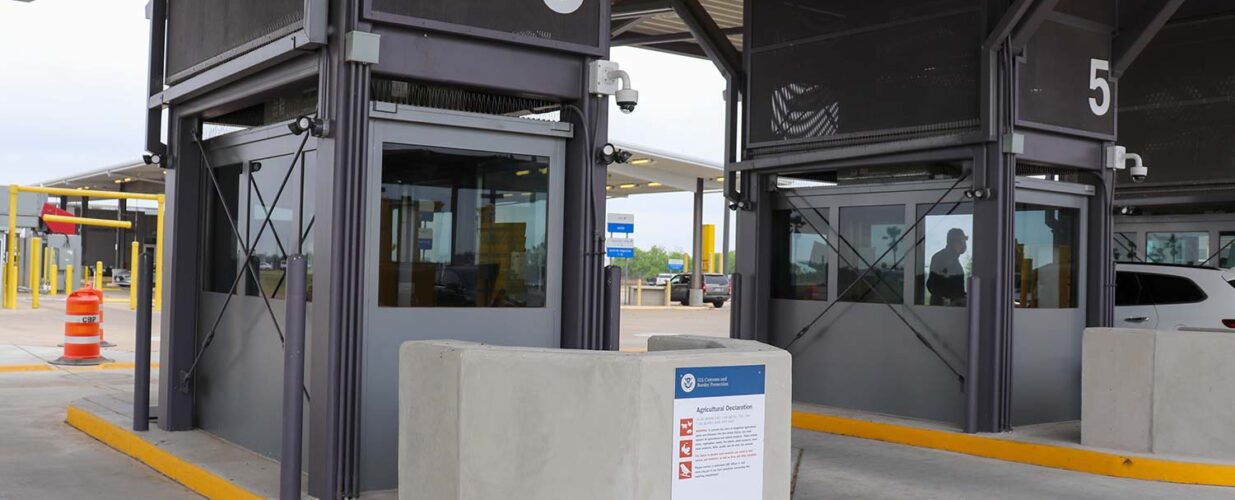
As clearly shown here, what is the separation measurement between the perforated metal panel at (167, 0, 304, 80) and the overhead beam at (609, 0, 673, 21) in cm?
801

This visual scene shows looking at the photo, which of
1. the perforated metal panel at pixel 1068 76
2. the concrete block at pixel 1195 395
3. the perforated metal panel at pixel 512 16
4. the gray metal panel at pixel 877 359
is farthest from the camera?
the gray metal panel at pixel 877 359

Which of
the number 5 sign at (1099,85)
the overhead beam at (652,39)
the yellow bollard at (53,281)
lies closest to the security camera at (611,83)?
the number 5 sign at (1099,85)

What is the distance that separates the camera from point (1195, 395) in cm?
948

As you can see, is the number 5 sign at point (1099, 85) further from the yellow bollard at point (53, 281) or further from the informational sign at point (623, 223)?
the yellow bollard at point (53, 281)

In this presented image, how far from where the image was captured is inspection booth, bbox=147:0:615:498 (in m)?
7.10

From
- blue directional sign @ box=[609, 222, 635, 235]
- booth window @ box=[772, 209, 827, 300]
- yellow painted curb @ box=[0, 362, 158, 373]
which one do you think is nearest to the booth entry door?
booth window @ box=[772, 209, 827, 300]

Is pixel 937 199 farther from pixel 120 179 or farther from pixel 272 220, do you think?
pixel 120 179

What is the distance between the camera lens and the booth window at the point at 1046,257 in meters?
11.5

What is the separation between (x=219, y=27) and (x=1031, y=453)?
7.73 meters

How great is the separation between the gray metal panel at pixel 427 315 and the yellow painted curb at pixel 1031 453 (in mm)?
4666

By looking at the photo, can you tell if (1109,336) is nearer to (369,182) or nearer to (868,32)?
(868,32)

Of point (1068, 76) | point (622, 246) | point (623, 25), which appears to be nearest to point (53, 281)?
point (622, 246)

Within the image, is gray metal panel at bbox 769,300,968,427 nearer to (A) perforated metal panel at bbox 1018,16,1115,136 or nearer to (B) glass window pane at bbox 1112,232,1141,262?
(A) perforated metal panel at bbox 1018,16,1115,136

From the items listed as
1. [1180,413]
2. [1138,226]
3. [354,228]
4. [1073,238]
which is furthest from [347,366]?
[1138,226]
